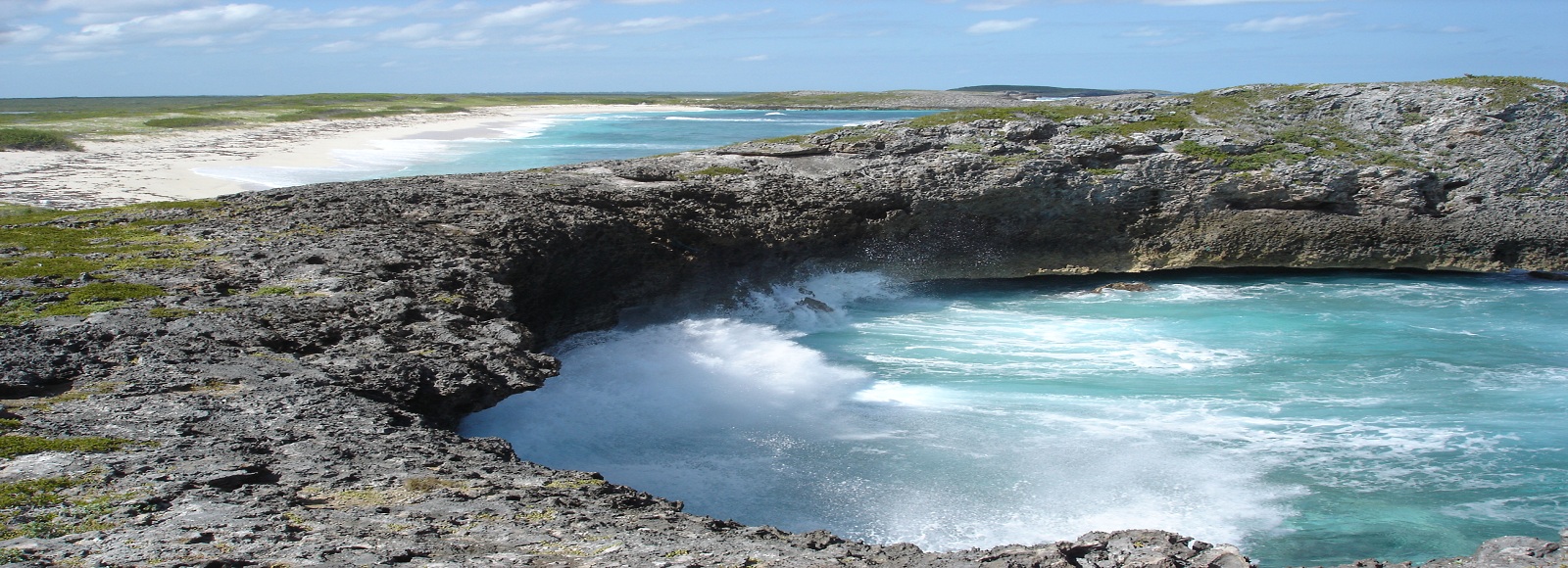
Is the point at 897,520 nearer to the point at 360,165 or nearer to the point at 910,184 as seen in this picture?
the point at 910,184

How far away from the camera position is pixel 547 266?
18984mm

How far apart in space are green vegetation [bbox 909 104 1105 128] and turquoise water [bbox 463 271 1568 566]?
6612 millimetres

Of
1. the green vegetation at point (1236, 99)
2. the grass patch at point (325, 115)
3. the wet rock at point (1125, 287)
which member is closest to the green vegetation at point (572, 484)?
the wet rock at point (1125, 287)

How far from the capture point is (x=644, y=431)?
15.4 meters

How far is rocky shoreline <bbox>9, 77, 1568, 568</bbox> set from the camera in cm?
795

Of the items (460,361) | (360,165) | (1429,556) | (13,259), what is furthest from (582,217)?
(360,165)

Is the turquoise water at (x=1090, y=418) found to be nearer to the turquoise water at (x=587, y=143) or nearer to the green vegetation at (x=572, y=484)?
the green vegetation at (x=572, y=484)

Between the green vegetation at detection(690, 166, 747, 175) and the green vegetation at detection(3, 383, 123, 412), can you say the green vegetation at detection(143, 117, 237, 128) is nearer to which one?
the green vegetation at detection(690, 166, 747, 175)

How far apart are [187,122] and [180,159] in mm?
24477

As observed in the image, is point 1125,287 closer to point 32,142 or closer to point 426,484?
point 426,484

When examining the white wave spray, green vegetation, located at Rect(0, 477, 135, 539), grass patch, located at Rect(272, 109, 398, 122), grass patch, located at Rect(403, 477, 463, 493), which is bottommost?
the white wave spray

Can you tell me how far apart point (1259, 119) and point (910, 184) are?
11.9 m

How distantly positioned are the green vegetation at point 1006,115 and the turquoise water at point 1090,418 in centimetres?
661

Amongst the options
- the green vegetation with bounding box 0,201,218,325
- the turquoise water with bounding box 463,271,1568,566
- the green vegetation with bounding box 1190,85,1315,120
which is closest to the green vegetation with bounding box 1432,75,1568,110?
the green vegetation with bounding box 1190,85,1315,120
